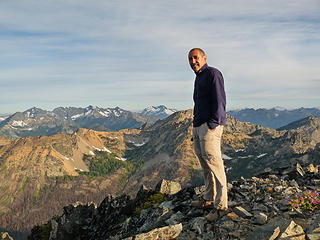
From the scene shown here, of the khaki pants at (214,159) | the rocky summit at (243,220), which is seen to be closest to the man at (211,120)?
the khaki pants at (214,159)

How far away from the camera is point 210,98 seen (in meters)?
9.62

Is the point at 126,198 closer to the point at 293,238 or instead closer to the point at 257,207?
the point at 257,207

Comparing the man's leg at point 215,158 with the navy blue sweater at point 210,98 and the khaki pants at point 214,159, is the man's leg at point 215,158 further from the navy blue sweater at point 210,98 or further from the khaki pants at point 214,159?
the navy blue sweater at point 210,98

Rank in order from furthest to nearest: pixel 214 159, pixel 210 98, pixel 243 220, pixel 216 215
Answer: pixel 214 159 → pixel 210 98 → pixel 216 215 → pixel 243 220

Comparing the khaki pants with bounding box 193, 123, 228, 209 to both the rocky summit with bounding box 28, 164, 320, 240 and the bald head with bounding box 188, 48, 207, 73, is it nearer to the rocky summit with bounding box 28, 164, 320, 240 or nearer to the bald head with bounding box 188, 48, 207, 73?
the rocky summit with bounding box 28, 164, 320, 240

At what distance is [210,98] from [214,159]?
2.42 m

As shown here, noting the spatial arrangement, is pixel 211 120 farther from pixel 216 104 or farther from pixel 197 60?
pixel 197 60

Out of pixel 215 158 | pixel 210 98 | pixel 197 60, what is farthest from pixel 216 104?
pixel 215 158

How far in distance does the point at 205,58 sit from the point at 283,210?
22.4 ft

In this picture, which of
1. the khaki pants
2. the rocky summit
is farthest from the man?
the rocky summit

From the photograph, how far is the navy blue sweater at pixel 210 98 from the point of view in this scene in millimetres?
9289

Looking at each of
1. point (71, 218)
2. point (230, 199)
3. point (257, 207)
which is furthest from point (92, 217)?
point (257, 207)

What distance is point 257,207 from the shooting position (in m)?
10.0

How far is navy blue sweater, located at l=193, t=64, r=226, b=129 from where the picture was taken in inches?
366
